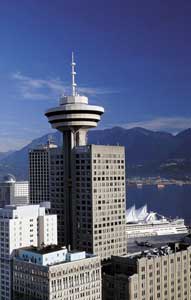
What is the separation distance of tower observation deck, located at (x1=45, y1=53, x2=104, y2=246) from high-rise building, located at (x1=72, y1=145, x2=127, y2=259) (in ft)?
6.19

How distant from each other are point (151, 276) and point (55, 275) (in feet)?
49.3

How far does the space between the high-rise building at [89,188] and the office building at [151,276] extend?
640cm

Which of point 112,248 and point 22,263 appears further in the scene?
point 112,248

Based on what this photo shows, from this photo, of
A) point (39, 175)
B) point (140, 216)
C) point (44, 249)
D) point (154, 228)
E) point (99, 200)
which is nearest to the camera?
point (44, 249)

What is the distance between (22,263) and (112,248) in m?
18.3

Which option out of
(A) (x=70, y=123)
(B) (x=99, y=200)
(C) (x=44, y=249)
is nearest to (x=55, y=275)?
(C) (x=44, y=249)

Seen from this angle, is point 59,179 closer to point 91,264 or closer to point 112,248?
point 112,248

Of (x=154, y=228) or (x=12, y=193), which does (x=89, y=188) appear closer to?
(x=154, y=228)

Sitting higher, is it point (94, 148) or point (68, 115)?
point (68, 115)

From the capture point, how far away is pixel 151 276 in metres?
60.7

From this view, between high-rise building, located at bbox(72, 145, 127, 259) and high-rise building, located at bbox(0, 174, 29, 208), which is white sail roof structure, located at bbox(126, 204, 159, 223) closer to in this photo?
high-rise building, located at bbox(0, 174, 29, 208)

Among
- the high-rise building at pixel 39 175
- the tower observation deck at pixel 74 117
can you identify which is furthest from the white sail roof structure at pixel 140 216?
the tower observation deck at pixel 74 117

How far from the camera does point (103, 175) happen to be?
68.7m

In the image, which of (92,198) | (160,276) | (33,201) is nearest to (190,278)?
(160,276)
